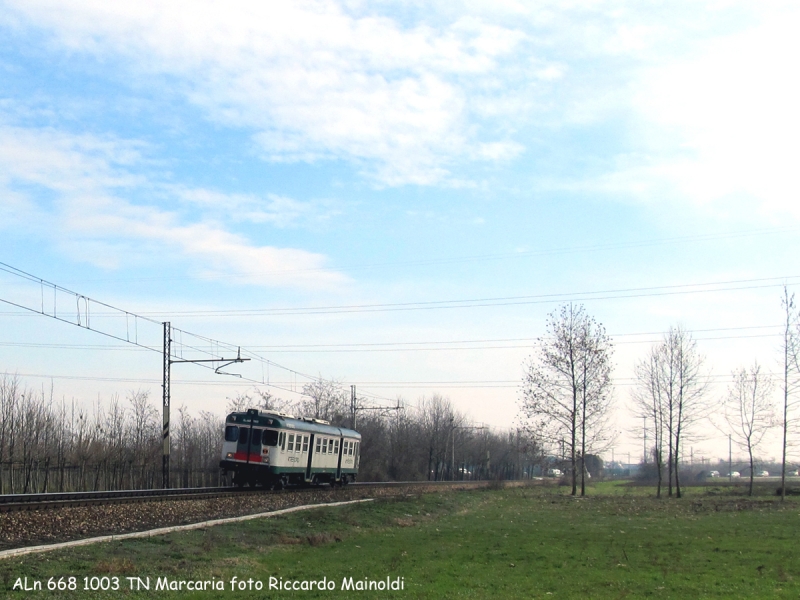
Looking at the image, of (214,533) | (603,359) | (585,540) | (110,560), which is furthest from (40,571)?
(603,359)

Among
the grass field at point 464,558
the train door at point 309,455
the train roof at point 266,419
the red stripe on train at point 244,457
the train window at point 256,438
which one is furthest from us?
the train door at point 309,455

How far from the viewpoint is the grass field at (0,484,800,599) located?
1302 cm

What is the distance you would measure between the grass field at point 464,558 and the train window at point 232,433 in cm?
1154

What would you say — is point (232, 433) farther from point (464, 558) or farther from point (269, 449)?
point (464, 558)

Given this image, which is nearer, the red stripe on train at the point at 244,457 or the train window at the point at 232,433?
the red stripe on train at the point at 244,457

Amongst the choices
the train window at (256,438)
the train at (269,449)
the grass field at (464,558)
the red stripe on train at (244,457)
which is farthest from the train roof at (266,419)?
the grass field at (464,558)

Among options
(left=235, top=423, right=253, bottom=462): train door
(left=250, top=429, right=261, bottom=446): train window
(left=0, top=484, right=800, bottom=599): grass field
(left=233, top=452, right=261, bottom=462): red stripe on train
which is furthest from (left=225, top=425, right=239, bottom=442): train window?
(left=0, top=484, right=800, bottom=599): grass field

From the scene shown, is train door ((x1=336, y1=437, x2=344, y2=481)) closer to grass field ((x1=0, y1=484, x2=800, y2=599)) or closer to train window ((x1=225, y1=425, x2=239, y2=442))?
train window ((x1=225, y1=425, x2=239, y2=442))

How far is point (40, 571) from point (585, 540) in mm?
13151

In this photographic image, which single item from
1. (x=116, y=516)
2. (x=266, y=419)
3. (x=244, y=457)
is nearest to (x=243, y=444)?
(x=244, y=457)

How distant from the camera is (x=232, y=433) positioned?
→ 37531mm

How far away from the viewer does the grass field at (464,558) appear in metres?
13.0

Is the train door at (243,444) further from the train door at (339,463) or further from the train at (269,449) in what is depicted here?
the train door at (339,463)

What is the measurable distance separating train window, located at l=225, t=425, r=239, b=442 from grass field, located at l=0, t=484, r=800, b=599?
11.5m
